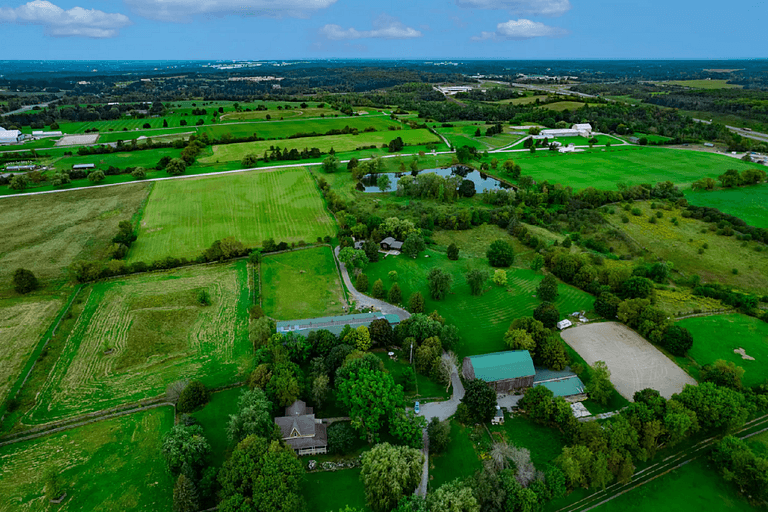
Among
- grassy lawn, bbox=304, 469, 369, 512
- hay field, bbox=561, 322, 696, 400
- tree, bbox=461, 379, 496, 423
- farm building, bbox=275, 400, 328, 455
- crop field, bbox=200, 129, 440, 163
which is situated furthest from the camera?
crop field, bbox=200, 129, 440, 163

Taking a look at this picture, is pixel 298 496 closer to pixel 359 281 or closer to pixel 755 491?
pixel 359 281

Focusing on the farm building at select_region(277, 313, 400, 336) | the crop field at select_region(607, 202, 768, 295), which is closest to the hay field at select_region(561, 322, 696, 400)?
the farm building at select_region(277, 313, 400, 336)

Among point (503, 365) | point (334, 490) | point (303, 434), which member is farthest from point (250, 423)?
point (503, 365)

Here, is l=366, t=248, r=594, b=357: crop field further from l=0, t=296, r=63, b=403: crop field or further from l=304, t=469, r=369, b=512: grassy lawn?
l=0, t=296, r=63, b=403: crop field

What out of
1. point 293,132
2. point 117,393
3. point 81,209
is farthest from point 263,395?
point 293,132

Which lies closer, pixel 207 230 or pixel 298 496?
pixel 298 496
